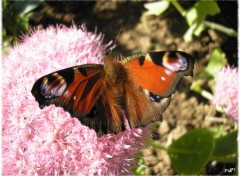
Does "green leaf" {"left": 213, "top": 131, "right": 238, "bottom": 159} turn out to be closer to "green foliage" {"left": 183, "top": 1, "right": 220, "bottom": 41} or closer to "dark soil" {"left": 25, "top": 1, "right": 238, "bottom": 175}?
"dark soil" {"left": 25, "top": 1, "right": 238, "bottom": 175}

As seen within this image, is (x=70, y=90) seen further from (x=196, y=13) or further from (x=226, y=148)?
(x=196, y=13)

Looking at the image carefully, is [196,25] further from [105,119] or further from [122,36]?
[105,119]

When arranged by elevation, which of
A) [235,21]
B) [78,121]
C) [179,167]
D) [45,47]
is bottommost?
[179,167]

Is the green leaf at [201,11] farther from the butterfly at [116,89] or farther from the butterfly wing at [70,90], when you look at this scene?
the butterfly wing at [70,90]

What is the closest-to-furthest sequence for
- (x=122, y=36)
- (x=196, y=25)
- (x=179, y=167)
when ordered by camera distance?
(x=179, y=167)
(x=196, y=25)
(x=122, y=36)

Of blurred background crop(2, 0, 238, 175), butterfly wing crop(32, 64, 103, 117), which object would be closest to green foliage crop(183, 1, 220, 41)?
blurred background crop(2, 0, 238, 175)

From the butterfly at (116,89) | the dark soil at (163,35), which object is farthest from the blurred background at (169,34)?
the butterfly at (116,89)

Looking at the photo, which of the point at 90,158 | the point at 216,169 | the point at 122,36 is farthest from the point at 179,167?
the point at 122,36
